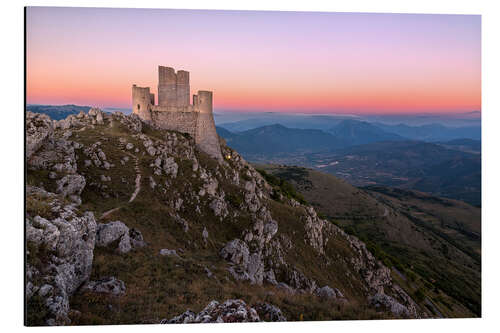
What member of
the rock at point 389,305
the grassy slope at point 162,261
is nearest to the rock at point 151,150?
the grassy slope at point 162,261

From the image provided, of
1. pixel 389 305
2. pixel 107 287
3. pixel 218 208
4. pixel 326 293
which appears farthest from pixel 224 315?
pixel 218 208

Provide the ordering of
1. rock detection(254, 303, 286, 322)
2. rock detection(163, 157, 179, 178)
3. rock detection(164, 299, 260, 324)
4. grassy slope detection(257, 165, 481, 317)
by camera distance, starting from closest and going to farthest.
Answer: rock detection(164, 299, 260, 324), rock detection(254, 303, 286, 322), rock detection(163, 157, 179, 178), grassy slope detection(257, 165, 481, 317)

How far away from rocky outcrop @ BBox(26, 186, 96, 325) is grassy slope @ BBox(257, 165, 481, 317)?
51061 mm

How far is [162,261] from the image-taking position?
1620 cm

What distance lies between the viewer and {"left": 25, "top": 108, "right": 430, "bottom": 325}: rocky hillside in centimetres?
1107

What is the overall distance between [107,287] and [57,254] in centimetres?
267

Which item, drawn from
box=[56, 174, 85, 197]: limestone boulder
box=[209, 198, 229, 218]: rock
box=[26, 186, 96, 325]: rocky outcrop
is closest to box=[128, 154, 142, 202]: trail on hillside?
box=[56, 174, 85, 197]: limestone boulder

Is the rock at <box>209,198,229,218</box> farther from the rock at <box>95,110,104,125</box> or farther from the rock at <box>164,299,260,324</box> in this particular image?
the rock at <box>95,110,104,125</box>

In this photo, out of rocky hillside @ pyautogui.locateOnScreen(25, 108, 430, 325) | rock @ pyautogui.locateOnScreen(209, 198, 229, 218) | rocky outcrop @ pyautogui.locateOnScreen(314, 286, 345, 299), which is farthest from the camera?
rock @ pyautogui.locateOnScreen(209, 198, 229, 218)

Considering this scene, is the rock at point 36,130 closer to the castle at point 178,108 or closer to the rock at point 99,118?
the rock at point 99,118

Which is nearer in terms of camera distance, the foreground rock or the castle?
the foreground rock

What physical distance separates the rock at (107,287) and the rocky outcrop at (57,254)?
46 cm

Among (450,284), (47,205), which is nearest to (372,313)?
(47,205)

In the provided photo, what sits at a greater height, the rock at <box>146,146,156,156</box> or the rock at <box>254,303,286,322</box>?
the rock at <box>146,146,156,156</box>
